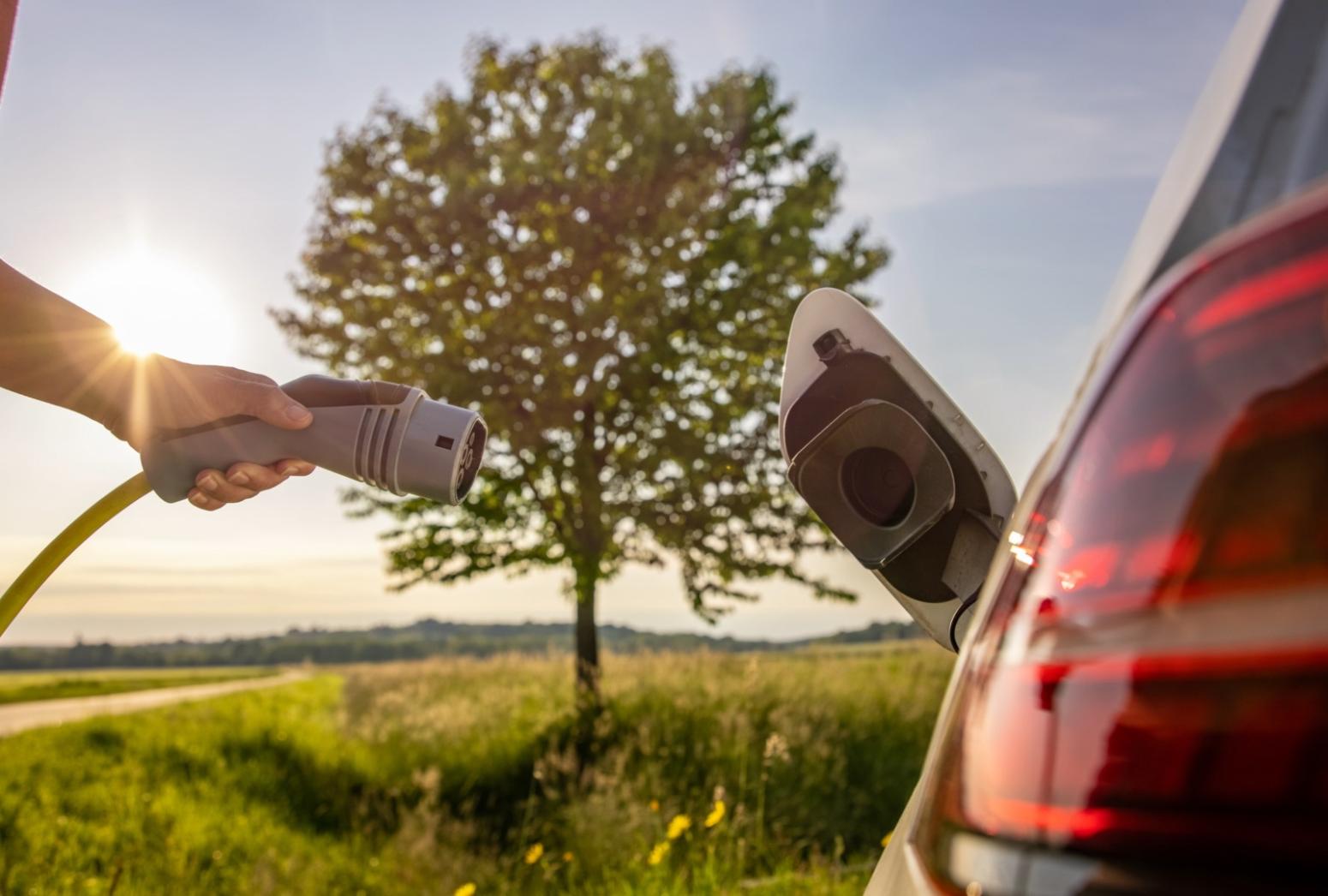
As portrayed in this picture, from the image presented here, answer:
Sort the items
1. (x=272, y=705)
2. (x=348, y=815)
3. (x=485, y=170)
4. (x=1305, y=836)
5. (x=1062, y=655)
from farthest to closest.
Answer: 1. (x=272, y=705)
2. (x=485, y=170)
3. (x=348, y=815)
4. (x=1062, y=655)
5. (x=1305, y=836)

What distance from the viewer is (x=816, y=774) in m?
7.55

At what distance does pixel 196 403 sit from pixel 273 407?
0.12 meters

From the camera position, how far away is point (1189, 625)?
610 mm

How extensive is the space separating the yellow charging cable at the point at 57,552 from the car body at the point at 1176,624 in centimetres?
163

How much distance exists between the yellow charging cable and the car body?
5.34 feet

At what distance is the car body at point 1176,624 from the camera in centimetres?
57

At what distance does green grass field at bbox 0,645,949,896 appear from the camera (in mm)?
5918

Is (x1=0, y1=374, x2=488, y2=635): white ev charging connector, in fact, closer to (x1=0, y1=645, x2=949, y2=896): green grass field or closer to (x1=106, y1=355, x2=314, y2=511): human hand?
(x1=106, y1=355, x2=314, y2=511): human hand

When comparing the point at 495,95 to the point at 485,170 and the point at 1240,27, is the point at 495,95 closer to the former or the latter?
the point at 485,170

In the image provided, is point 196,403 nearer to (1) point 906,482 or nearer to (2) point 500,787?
(1) point 906,482

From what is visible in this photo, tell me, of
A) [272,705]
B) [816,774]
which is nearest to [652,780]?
[816,774]

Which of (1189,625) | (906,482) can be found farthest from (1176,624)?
(906,482)

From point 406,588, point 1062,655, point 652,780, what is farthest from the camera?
point 406,588

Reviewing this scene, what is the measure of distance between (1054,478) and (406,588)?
38.8ft
